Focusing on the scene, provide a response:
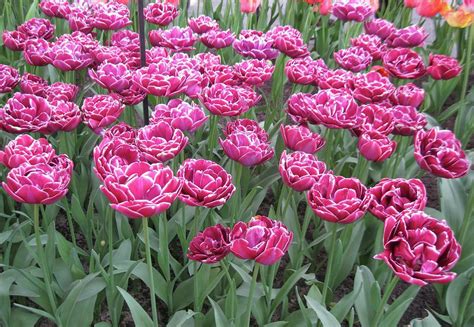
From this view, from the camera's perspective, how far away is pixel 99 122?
46.3 inches

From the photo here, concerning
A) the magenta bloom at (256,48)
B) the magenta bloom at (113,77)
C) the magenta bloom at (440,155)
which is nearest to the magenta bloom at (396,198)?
the magenta bloom at (440,155)

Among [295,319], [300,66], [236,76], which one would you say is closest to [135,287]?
[295,319]

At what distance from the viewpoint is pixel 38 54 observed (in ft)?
4.73

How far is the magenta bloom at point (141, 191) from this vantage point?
2.56 feet

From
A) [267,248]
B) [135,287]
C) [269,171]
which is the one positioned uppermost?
[267,248]

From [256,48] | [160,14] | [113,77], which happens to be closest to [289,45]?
[256,48]

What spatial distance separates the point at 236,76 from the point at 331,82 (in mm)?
241

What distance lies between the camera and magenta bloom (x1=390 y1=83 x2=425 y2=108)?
4.67 feet

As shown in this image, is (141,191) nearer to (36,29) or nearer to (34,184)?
(34,184)

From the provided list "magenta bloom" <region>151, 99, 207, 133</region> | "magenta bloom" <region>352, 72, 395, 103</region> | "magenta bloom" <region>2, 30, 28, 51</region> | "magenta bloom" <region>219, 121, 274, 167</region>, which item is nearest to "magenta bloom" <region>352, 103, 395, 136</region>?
"magenta bloom" <region>352, 72, 395, 103</region>

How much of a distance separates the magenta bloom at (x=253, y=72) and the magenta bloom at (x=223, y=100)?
156 millimetres

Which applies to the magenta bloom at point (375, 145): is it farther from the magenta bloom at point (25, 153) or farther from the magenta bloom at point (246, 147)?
the magenta bloom at point (25, 153)

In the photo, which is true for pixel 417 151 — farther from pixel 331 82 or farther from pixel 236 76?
pixel 236 76

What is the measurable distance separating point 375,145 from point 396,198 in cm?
25
